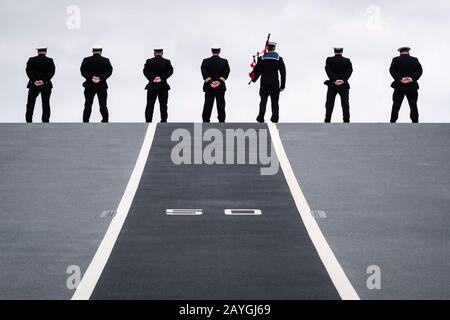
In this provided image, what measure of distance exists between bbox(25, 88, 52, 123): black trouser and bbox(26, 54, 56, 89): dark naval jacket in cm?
11

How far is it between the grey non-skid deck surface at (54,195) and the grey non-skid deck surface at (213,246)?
1.80ft

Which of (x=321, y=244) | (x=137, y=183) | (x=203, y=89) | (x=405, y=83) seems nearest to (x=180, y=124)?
(x=203, y=89)

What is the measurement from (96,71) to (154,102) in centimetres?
154

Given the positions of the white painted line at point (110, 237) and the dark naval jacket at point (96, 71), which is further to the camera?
the dark naval jacket at point (96, 71)

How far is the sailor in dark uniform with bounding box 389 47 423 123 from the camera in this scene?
3244cm

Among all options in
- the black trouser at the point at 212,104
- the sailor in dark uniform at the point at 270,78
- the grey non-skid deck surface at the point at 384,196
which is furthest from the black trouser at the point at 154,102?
the grey non-skid deck surface at the point at 384,196

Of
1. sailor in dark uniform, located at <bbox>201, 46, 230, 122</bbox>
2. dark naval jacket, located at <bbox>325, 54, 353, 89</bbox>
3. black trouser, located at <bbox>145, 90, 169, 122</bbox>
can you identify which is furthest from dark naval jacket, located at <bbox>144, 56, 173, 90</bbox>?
dark naval jacket, located at <bbox>325, 54, 353, 89</bbox>

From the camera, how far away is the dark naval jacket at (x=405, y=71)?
3244 centimetres

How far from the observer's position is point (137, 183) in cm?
2328

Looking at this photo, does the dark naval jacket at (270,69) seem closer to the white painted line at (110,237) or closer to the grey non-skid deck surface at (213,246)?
the white painted line at (110,237)

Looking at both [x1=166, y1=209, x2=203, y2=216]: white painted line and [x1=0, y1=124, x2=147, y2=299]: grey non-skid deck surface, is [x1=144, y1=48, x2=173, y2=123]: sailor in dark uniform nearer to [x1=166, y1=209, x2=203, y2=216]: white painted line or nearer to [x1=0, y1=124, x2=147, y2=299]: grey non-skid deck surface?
[x1=0, y1=124, x2=147, y2=299]: grey non-skid deck surface

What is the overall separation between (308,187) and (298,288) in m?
7.65

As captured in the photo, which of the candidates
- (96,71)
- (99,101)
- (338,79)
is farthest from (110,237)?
(338,79)

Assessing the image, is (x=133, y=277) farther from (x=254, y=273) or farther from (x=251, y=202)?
(x=251, y=202)
